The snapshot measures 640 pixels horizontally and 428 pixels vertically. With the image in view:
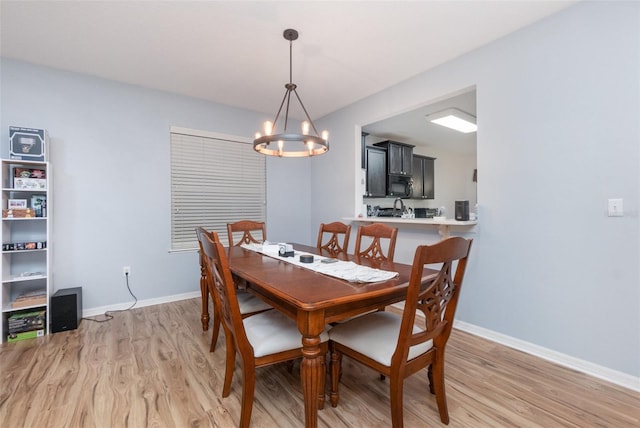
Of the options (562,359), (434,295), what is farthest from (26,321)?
(562,359)

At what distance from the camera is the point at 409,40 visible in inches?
97.3

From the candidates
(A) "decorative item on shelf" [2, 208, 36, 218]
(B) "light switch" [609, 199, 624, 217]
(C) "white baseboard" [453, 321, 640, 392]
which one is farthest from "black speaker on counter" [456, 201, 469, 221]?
(A) "decorative item on shelf" [2, 208, 36, 218]

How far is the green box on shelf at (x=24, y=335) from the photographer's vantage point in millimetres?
2491

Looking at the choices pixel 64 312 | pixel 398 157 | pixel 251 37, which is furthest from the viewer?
pixel 398 157

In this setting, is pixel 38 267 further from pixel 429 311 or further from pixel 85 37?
pixel 429 311

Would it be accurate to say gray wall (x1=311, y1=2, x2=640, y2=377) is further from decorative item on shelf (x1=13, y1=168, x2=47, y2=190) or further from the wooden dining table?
decorative item on shelf (x1=13, y1=168, x2=47, y2=190)

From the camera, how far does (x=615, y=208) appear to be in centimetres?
190

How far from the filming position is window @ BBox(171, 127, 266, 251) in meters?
3.65

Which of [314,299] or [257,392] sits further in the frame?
[257,392]

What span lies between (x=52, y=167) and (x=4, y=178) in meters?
0.39

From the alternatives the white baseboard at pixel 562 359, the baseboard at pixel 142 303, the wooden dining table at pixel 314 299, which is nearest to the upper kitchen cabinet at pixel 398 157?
the white baseboard at pixel 562 359

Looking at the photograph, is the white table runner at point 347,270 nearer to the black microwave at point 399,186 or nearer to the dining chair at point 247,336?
the dining chair at point 247,336

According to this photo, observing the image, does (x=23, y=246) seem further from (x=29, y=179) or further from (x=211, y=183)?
(x=211, y=183)

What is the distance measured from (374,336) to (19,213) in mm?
3175
